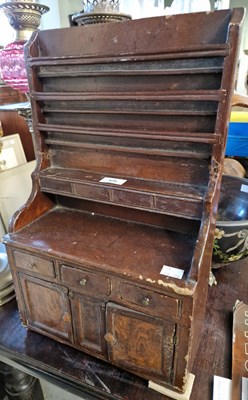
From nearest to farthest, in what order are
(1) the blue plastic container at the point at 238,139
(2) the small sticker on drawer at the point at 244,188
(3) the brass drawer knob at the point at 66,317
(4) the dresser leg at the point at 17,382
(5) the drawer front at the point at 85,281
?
(5) the drawer front at the point at 85,281 < (3) the brass drawer knob at the point at 66,317 < (4) the dresser leg at the point at 17,382 < (2) the small sticker on drawer at the point at 244,188 < (1) the blue plastic container at the point at 238,139

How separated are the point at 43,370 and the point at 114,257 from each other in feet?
1.56

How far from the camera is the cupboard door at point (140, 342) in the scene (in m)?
0.75

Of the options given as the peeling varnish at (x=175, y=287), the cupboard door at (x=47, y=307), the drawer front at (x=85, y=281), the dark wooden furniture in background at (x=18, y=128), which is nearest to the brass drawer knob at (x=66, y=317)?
the cupboard door at (x=47, y=307)

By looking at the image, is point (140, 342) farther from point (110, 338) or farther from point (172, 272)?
point (172, 272)

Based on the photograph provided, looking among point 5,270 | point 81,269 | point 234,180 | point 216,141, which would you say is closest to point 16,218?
point 81,269

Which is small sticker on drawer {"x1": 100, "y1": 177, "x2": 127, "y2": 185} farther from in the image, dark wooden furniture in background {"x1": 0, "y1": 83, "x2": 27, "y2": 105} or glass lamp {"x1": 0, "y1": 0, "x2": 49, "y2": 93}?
dark wooden furniture in background {"x1": 0, "y1": 83, "x2": 27, "y2": 105}

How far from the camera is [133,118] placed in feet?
2.73

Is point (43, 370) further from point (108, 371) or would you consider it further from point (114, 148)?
point (114, 148)

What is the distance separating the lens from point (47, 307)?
0.91 metres

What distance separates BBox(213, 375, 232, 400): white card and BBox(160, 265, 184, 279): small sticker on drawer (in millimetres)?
398

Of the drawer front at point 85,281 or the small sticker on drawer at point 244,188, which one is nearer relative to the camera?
the drawer front at point 85,281

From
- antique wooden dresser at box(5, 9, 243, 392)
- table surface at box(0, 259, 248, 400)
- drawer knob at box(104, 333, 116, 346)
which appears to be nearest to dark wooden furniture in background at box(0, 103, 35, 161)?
antique wooden dresser at box(5, 9, 243, 392)

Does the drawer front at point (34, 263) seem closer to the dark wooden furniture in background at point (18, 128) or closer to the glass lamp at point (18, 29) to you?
the glass lamp at point (18, 29)

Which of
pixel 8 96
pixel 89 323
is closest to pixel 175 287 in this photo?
pixel 89 323
